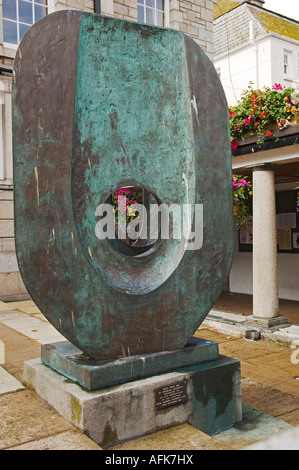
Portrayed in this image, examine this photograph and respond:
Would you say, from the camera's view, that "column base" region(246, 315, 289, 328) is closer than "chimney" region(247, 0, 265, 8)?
Yes

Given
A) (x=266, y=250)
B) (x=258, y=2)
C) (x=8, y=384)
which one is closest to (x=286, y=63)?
(x=258, y=2)

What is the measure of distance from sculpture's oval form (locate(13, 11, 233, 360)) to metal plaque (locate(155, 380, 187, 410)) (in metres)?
0.30

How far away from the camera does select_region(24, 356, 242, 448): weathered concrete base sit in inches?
109

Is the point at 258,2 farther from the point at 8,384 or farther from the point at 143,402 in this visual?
the point at 143,402

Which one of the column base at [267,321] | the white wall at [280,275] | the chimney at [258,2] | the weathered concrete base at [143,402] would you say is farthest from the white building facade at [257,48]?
the weathered concrete base at [143,402]

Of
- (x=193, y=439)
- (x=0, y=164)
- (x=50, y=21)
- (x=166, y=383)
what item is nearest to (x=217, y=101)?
(x=50, y=21)

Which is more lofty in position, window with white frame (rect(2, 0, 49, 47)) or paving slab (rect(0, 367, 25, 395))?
window with white frame (rect(2, 0, 49, 47))

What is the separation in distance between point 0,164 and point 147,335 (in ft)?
25.5

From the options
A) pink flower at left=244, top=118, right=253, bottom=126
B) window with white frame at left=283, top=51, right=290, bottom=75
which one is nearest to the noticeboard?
pink flower at left=244, top=118, right=253, bottom=126

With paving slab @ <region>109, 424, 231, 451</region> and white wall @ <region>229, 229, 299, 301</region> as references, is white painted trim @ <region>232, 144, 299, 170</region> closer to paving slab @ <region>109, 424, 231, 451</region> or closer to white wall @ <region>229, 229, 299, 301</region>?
white wall @ <region>229, 229, 299, 301</region>

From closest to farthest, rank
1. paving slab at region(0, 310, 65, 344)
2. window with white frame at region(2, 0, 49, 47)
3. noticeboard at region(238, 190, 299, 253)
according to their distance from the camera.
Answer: paving slab at region(0, 310, 65, 344)
window with white frame at region(2, 0, 49, 47)
noticeboard at region(238, 190, 299, 253)

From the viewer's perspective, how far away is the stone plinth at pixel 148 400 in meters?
2.78

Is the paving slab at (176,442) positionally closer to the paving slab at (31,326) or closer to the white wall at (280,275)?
the paving slab at (31,326)

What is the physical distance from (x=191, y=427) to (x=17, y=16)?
1002cm
